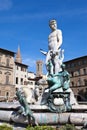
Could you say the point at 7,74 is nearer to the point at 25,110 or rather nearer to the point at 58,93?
the point at 58,93

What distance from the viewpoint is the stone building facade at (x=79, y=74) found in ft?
207

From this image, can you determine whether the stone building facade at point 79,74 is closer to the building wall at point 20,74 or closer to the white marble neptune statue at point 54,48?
the building wall at point 20,74

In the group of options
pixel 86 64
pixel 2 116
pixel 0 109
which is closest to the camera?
pixel 2 116

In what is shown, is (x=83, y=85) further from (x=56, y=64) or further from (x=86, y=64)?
(x=56, y=64)

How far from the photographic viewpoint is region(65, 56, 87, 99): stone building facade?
207 feet

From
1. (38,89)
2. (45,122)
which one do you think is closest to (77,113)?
(45,122)

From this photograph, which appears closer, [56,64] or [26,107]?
[26,107]

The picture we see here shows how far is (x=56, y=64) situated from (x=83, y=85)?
167 ft

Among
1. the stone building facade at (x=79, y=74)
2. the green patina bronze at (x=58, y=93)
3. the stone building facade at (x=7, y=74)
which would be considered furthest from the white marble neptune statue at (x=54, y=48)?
the stone building facade at (x=79, y=74)

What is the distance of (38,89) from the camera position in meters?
12.8

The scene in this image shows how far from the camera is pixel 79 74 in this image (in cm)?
6538

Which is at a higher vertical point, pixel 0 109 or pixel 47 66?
pixel 47 66

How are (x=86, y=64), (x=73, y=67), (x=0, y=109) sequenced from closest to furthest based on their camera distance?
1. (x=0, y=109)
2. (x=86, y=64)
3. (x=73, y=67)

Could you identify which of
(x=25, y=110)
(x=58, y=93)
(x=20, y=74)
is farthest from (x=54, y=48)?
(x=20, y=74)
